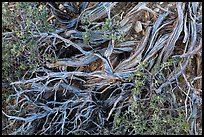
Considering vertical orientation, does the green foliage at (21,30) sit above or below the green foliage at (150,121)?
above

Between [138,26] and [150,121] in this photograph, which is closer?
[150,121]

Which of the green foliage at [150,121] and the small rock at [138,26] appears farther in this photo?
the small rock at [138,26]

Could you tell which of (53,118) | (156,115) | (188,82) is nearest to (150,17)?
(188,82)

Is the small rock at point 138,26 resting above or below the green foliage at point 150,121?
above

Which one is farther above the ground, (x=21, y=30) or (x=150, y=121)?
(x=21, y=30)

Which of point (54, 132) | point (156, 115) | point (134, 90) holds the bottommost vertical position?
point (54, 132)

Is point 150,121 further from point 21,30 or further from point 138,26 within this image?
point 21,30

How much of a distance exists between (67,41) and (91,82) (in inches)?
13.0

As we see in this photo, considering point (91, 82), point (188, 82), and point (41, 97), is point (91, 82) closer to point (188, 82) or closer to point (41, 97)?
point (41, 97)

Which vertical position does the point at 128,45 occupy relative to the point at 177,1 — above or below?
below

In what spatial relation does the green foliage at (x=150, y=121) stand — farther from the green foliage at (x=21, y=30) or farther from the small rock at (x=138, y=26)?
the green foliage at (x=21, y=30)

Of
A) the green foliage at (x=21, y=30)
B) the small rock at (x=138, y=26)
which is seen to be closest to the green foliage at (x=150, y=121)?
the small rock at (x=138, y=26)

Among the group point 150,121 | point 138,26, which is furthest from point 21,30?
point 150,121

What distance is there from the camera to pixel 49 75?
1.92 m
